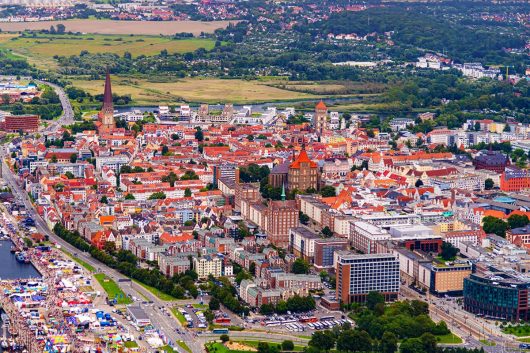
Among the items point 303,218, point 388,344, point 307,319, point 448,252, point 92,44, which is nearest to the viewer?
point 388,344

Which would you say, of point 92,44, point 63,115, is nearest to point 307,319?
point 63,115

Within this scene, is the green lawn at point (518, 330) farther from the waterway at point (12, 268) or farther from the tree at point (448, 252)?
the waterway at point (12, 268)

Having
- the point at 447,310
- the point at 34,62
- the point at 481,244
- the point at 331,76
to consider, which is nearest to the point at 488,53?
the point at 331,76

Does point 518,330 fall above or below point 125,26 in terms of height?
above

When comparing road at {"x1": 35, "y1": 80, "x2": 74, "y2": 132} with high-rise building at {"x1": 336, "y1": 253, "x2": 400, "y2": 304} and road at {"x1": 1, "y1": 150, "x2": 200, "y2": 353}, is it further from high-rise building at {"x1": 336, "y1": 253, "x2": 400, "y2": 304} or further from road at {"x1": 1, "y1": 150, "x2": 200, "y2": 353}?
high-rise building at {"x1": 336, "y1": 253, "x2": 400, "y2": 304}

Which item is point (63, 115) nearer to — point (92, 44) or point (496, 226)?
point (92, 44)

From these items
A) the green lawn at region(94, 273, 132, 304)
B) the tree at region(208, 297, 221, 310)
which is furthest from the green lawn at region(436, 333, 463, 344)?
the green lawn at region(94, 273, 132, 304)

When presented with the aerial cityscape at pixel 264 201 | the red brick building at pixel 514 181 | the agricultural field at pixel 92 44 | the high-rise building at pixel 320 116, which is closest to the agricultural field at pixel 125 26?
the agricultural field at pixel 92 44
